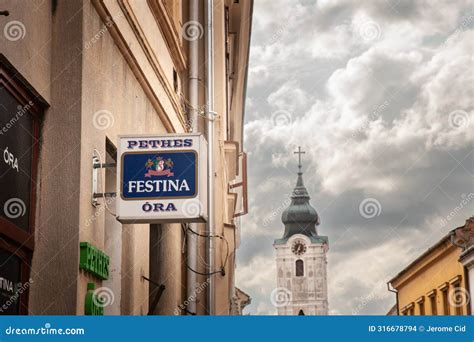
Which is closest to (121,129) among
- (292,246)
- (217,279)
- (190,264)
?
(190,264)

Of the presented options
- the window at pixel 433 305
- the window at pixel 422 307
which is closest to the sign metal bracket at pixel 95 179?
the window at pixel 433 305

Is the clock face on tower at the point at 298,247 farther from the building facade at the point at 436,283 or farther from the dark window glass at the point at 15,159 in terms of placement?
the dark window glass at the point at 15,159

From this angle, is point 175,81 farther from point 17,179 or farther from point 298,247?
point 298,247

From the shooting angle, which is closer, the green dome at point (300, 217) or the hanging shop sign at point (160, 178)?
the hanging shop sign at point (160, 178)

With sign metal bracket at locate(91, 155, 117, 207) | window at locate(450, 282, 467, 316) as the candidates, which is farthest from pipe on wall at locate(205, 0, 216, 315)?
window at locate(450, 282, 467, 316)

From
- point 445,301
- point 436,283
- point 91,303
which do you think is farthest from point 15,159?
point 436,283

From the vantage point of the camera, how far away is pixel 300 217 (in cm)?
15488

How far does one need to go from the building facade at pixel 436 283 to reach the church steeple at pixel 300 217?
10805 centimetres

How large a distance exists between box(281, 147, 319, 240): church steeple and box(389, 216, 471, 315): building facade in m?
108

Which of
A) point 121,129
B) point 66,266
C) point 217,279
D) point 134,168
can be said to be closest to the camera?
point 66,266

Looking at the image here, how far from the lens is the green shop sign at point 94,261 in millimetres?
7309

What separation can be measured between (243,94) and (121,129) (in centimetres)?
1937
